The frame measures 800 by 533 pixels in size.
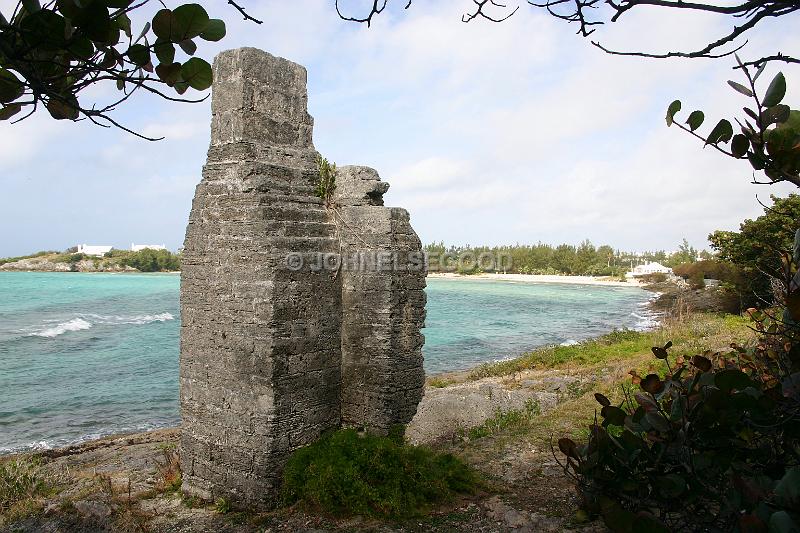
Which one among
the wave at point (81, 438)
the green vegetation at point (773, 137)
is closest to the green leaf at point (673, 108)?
the green vegetation at point (773, 137)

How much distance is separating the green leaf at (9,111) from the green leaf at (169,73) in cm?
55

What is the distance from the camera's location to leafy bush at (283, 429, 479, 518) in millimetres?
6023

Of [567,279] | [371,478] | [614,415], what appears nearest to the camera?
[614,415]

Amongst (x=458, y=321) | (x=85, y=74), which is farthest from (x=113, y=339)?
(x=85, y=74)

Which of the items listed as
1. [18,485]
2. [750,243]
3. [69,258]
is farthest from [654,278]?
[69,258]

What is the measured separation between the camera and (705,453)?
3145mm

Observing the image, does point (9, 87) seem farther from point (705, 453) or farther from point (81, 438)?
point (81, 438)

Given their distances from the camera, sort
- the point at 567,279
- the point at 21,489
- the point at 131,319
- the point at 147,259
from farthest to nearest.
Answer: the point at 147,259
the point at 567,279
the point at 131,319
the point at 21,489

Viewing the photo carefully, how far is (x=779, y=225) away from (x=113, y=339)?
108 feet

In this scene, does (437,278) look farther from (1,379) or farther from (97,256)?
(1,379)

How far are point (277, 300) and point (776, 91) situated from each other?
516 cm

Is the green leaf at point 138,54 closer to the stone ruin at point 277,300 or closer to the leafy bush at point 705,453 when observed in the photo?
the leafy bush at point 705,453

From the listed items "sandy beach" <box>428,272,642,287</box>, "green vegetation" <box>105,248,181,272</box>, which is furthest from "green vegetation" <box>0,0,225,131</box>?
"green vegetation" <box>105,248,181,272</box>

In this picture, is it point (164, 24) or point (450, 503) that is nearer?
point (164, 24)
